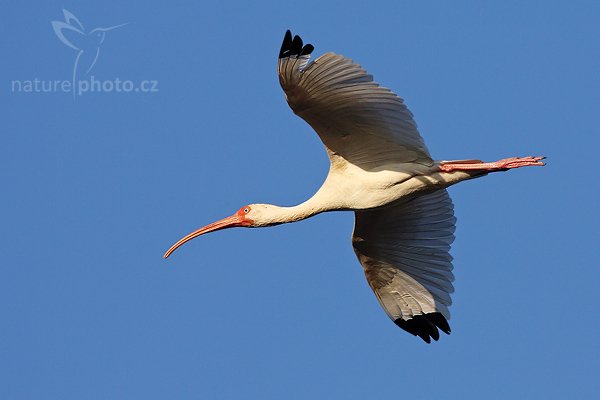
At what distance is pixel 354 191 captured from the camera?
17797 millimetres

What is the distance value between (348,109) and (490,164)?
7.91 ft

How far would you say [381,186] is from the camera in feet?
58.3

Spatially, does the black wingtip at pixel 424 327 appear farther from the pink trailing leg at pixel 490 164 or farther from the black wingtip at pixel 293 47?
the black wingtip at pixel 293 47

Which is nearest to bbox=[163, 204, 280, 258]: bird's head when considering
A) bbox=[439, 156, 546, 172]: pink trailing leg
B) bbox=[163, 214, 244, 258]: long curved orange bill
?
bbox=[163, 214, 244, 258]: long curved orange bill

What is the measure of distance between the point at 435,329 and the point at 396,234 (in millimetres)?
1802


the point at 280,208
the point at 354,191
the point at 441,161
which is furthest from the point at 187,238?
the point at 441,161

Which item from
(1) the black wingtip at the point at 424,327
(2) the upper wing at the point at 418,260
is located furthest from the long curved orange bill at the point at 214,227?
(1) the black wingtip at the point at 424,327

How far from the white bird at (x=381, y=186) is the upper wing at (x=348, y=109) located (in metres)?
0.01

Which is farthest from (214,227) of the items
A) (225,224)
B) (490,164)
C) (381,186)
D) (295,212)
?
(490,164)

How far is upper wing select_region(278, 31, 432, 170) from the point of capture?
16.2 metres

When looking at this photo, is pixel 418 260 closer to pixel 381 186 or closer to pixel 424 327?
pixel 424 327

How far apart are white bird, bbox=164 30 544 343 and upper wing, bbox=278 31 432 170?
15 millimetres

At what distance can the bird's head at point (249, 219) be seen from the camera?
1878 centimetres

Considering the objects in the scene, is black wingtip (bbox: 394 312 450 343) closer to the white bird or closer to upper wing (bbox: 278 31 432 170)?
the white bird
